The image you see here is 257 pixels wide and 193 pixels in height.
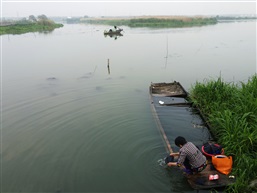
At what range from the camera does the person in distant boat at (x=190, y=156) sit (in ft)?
20.0

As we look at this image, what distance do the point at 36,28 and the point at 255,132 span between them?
71.8 meters

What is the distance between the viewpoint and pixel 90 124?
10781 millimetres

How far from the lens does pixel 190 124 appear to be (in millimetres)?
10398

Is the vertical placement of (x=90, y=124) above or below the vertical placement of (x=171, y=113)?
below

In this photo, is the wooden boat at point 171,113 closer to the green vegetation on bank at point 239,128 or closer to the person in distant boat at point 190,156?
the person in distant boat at point 190,156

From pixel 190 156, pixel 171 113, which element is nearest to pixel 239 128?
pixel 190 156

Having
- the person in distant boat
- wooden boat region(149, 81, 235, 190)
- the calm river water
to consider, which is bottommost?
the calm river water

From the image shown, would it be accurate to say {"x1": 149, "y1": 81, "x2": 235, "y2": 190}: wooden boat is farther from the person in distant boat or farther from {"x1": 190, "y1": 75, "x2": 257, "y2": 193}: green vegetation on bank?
{"x1": 190, "y1": 75, "x2": 257, "y2": 193}: green vegetation on bank

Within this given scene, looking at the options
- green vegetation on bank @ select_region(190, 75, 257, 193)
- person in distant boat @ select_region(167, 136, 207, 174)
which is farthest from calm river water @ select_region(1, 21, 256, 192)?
green vegetation on bank @ select_region(190, 75, 257, 193)

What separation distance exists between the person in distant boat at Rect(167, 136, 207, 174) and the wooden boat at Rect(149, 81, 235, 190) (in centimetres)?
29

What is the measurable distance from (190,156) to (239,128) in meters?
2.14

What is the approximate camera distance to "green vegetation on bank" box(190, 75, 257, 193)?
20.3ft

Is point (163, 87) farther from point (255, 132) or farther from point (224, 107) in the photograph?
point (255, 132)

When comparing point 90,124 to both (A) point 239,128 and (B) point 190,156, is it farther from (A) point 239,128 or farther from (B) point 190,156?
(A) point 239,128
